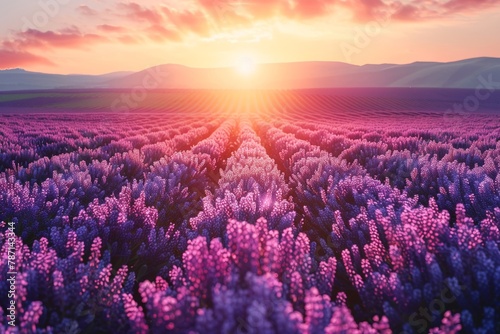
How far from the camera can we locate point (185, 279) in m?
1.67

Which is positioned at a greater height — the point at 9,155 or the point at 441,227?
the point at 441,227

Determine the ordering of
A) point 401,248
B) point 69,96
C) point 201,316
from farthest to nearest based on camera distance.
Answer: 1. point 69,96
2. point 401,248
3. point 201,316

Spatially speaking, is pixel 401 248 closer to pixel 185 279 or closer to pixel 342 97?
pixel 185 279

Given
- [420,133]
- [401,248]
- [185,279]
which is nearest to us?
[185,279]

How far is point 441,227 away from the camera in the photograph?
1888mm

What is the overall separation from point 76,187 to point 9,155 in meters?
5.20

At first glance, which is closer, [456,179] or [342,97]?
[456,179]

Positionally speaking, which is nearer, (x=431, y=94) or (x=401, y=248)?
(x=401, y=248)

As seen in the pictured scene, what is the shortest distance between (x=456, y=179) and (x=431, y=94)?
243 feet

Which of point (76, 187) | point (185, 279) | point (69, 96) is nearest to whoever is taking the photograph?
point (185, 279)

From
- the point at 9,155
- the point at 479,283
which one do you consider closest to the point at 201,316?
the point at 479,283

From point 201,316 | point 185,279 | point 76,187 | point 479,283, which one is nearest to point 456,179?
point 479,283

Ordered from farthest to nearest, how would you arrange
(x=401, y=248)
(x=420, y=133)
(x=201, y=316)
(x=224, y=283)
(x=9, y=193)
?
(x=420, y=133) < (x=9, y=193) < (x=401, y=248) < (x=224, y=283) < (x=201, y=316)

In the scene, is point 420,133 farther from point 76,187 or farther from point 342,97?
point 342,97
